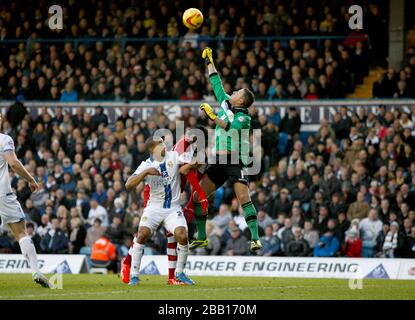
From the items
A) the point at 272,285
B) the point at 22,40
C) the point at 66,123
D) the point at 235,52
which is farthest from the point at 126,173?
the point at 272,285

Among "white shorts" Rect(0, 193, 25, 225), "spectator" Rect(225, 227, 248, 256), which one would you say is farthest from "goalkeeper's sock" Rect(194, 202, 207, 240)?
"spectator" Rect(225, 227, 248, 256)

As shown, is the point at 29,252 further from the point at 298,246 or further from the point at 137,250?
the point at 298,246

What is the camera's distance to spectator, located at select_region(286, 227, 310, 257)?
22.9m

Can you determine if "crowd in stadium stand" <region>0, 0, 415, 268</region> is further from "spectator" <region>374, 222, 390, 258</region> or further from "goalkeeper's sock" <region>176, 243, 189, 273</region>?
"goalkeeper's sock" <region>176, 243, 189, 273</region>

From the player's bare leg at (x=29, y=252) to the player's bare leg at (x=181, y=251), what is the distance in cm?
215

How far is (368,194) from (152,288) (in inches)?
387

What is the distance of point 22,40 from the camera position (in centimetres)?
3094

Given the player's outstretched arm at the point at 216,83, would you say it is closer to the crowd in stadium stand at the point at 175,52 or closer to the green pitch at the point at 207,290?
the green pitch at the point at 207,290

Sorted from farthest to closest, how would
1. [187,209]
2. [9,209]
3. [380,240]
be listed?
1. [380,240]
2. [187,209]
3. [9,209]

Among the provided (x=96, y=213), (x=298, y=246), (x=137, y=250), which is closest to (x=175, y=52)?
(x=96, y=213)

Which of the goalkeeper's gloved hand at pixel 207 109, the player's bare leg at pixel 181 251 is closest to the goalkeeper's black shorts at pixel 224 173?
the goalkeeper's gloved hand at pixel 207 109

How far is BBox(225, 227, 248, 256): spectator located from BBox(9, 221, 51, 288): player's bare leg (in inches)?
359

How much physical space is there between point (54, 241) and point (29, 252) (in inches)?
402

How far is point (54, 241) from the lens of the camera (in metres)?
24.8
